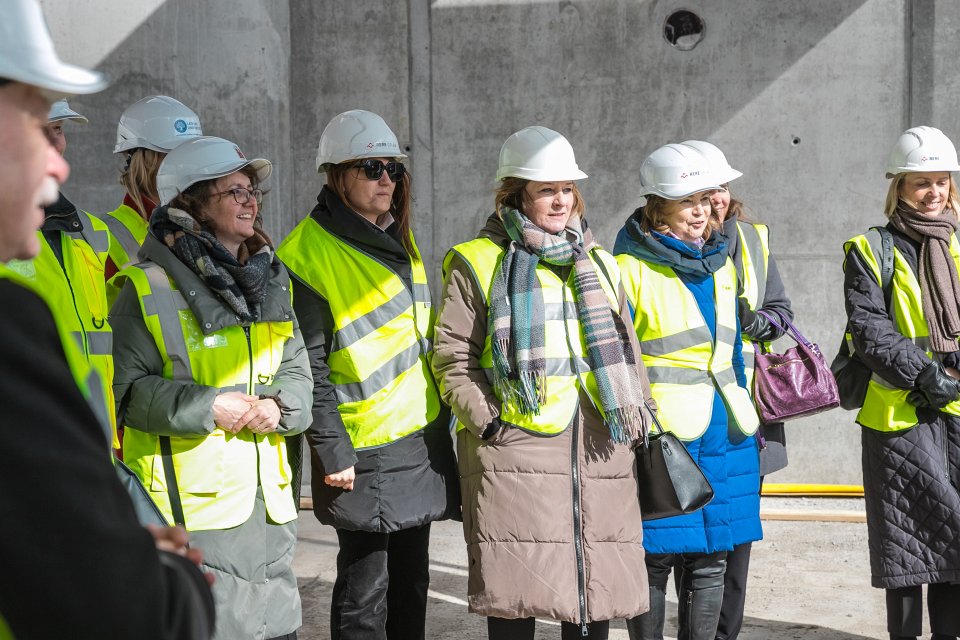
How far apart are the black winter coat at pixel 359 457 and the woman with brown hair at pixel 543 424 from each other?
0.14 metres

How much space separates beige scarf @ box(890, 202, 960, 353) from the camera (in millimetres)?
4129

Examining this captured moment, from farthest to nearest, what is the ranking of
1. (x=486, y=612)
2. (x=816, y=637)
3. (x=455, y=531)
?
(x=455, y=531)
(x=816, y=637)
(x=486, y=612)

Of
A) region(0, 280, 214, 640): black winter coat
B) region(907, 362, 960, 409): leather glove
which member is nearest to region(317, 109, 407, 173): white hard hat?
region(907, 362, 960, 409): leather glove

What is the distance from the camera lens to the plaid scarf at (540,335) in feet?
11.5

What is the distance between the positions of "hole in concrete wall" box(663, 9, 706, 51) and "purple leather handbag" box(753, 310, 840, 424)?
3.13m

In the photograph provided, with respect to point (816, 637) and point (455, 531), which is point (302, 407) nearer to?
point (816, 637)

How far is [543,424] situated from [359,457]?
64 cm

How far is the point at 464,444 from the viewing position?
366cm

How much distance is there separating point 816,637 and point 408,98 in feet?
14.0

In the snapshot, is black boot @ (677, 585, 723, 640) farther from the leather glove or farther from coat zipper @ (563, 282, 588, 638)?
the leather glove

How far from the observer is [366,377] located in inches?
143

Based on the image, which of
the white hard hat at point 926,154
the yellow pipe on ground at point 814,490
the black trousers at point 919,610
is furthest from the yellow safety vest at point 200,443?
the yellow pipe on ground at point 814,490

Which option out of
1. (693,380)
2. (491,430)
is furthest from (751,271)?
(491,430)

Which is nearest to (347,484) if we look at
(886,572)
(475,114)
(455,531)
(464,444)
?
(464,444)
